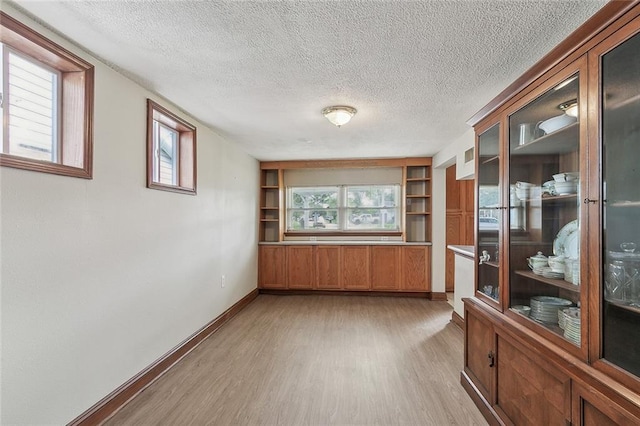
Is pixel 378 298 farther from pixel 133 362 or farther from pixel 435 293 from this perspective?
pixel 133 362

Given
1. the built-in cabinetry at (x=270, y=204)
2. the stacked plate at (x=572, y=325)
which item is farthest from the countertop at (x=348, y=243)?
the stacked plate at (x=572, y=325)

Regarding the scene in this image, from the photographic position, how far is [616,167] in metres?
1.20

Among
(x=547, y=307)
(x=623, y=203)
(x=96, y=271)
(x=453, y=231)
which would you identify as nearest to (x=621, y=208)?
(x=623, y=203)

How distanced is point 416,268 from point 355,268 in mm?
1028

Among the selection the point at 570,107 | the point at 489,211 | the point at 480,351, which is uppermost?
the point at 570,107

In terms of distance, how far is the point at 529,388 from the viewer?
1608mm

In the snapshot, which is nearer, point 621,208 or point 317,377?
point 621,208

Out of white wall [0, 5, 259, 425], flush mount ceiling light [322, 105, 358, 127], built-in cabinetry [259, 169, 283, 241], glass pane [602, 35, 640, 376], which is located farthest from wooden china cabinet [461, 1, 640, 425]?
built-in cabinetry [259, 169, 283, 241]

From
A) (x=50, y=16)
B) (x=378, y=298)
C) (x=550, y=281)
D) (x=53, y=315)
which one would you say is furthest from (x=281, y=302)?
(x=50, y=16)

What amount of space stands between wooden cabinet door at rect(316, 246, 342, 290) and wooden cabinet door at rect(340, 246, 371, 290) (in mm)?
99

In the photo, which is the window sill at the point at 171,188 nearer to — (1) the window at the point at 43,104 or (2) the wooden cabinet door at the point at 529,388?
(1) the window at the point at 43,104

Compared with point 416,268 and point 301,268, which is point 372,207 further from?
point 301,268

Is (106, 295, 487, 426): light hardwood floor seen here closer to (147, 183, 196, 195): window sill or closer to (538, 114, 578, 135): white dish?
(147, 183, 196, 195): window sill

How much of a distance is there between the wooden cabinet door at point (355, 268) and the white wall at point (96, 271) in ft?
8.44
